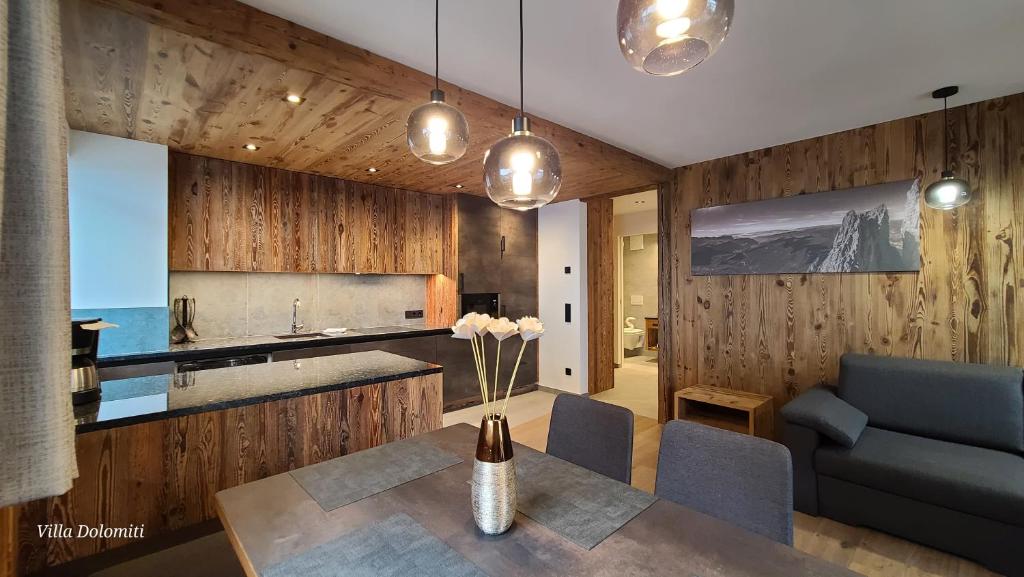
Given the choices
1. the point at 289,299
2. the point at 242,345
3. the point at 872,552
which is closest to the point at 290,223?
the point at 289,299

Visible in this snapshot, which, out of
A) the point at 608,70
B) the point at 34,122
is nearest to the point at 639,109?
the point at 608,70

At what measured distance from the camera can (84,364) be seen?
1.62 meters

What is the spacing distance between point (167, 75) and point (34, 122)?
2.02 m

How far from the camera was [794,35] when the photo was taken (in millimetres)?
1949

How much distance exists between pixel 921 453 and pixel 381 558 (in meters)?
2.84

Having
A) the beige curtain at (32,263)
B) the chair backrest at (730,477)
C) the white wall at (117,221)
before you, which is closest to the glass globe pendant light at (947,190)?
the chair backrest at (730,477)

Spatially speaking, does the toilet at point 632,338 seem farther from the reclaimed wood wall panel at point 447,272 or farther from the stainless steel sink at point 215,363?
the stainless steel sink at point 215,363

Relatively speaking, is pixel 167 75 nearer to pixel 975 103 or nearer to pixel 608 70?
pixel 608 70

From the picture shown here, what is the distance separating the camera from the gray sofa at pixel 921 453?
200cm

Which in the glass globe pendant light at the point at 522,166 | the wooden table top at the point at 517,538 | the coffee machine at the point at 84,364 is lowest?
the wooden table top at the point at 517,538

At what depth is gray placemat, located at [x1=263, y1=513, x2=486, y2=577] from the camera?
93 centimetres

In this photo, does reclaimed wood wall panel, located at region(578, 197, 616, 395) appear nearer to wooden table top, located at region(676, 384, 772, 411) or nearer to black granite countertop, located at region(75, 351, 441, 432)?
wooden table top, located at region(676, 384, 772, 411)

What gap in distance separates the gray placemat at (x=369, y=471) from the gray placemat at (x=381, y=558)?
0.66ft

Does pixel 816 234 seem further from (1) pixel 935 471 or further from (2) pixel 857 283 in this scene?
(1) pixel 935 471
